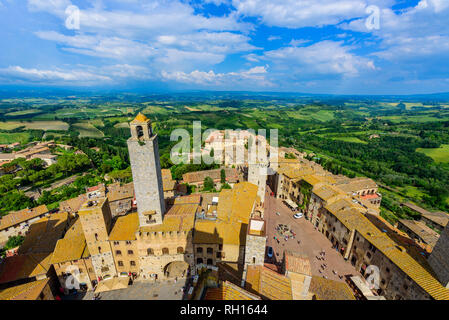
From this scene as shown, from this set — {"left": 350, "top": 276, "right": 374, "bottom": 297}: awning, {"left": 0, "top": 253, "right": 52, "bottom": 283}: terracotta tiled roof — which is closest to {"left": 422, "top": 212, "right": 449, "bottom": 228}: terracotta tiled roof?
{"left": 350, "top": 276, "right": 374, "bottom": 297}: awning

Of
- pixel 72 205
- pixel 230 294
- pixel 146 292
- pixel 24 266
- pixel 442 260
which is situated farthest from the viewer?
pixel 72 205

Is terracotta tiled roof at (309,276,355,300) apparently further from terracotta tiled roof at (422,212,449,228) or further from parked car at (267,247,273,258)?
terracotta tiled roof at (422,212,449,228)

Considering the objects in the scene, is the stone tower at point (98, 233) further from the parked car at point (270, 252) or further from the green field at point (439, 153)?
the green field at point (439, 153)

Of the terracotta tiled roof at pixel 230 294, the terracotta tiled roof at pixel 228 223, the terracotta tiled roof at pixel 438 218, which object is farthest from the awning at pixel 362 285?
the terracotta tiled roof at pixel 438 218

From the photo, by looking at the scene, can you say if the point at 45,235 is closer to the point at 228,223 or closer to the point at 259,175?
the point at 228,223

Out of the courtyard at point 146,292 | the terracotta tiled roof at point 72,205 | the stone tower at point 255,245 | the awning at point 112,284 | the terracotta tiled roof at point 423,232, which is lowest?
the courtyard at point 146,292

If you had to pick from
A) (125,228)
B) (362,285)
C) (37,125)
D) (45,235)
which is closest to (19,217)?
(45,235)
